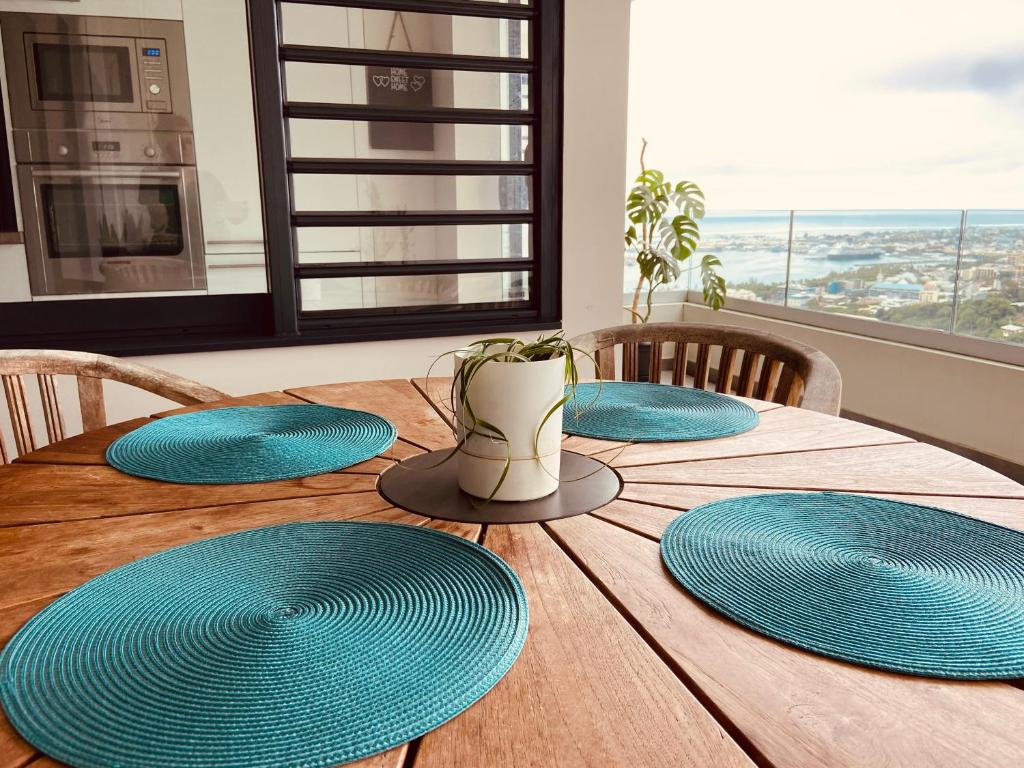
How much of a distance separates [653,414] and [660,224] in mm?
3597

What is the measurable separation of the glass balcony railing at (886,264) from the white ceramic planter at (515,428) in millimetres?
3188

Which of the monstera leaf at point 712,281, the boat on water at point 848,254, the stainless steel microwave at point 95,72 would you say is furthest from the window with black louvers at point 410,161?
the monstera leaf at point 712,281

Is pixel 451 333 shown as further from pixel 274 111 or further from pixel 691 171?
pixel 691 171

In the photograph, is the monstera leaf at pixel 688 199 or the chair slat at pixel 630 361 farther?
the monstera leaf at pixel 688 199

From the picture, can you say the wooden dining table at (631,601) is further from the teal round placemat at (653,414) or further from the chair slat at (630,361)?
the chair slat at (630,361)

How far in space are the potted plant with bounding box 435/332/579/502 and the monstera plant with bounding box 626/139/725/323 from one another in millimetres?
3673

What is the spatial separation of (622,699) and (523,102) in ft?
8.10

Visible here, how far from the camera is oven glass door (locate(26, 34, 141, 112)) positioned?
2.24 meters

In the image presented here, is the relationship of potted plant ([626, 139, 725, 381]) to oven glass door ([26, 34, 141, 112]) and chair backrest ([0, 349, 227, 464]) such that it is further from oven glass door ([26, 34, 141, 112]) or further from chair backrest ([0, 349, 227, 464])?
chair backrest ([0, 349, 227, 464])

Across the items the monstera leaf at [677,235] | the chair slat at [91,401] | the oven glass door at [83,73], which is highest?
the oven glass door at [83,73]

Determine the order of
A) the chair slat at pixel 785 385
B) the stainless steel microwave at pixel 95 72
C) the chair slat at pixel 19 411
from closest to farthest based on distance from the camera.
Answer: the chair slat at pixel 19 411 < the chair slat at pixel 785 385 < the stainless steel microwave at pixel 95 72

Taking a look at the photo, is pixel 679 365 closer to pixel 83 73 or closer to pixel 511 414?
pixel 511 414

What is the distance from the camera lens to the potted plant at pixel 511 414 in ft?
2.94

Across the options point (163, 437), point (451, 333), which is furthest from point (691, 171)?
point (163, 437)
